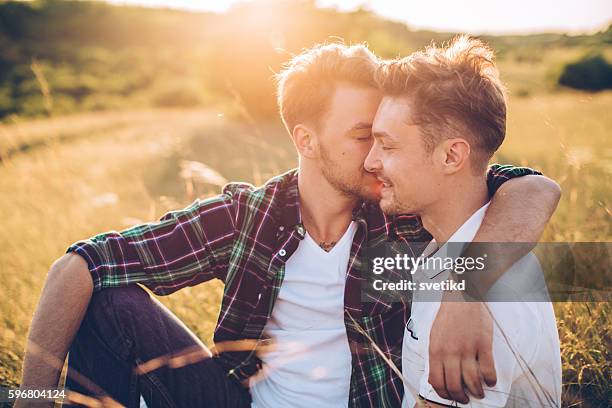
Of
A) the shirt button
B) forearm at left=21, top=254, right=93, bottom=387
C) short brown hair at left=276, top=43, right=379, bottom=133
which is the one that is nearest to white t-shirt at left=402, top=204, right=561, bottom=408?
the shirt button

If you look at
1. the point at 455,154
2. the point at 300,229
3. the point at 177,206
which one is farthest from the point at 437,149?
the point at 177,206

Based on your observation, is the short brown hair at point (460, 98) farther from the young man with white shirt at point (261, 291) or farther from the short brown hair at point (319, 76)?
the short brown hair at point (319, 76)

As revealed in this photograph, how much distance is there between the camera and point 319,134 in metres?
2.60

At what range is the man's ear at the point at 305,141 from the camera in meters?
2.61

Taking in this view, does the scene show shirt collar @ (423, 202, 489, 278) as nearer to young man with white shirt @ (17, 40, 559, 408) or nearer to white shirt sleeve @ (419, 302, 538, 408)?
young man with white shirt @ (17, 40, 559, 408)

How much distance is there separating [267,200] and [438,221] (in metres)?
0.79

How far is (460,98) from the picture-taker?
6.67ft

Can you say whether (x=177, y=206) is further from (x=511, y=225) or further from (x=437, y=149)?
(x=511, y=225)

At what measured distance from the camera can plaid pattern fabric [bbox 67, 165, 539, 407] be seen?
220 centimetres

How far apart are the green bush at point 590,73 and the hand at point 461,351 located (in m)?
21.9

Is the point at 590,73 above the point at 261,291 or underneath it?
above

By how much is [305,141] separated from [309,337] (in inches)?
38.9

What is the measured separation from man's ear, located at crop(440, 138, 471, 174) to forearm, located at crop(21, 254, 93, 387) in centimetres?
152

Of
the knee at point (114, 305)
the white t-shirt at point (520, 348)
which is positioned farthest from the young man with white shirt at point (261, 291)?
the white t-shirt at point (520, 348)
